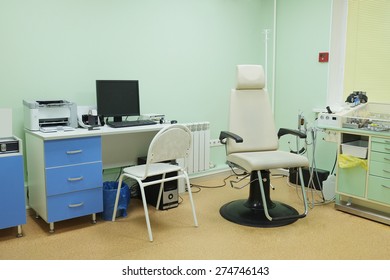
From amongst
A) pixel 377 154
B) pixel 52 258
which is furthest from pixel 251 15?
pixel 52 258

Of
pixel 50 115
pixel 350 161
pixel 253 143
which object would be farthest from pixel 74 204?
pixel 350 161

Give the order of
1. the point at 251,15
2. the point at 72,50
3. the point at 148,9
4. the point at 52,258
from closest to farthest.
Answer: the point at 52,258 < the point at 72,50 < the point at 148,9 < the point at 251,15

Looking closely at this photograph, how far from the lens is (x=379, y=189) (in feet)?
10.8

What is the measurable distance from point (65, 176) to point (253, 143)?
163 cm

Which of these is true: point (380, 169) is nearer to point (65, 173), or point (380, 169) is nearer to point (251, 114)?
point (251, 114)

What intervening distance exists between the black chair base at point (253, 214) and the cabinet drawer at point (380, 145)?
87cm

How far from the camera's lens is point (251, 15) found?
193 inches

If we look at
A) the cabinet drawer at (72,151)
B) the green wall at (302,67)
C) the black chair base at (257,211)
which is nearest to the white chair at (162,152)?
the cabinet drawer at (72,151)

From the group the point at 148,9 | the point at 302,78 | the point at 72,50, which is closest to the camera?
the point at 72,50

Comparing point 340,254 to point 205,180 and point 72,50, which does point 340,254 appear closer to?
point 205,180

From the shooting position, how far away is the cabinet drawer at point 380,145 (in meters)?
3.22

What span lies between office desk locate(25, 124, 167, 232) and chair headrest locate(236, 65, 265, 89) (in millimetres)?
1011

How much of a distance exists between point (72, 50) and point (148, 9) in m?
0.92

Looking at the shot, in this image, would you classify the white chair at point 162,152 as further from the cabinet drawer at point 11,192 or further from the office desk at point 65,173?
the cabinet drawer at point 11,192
